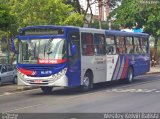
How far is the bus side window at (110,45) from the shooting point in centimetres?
Result: 2291

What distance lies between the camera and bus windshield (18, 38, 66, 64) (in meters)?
19.1

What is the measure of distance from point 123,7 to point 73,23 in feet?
52.7

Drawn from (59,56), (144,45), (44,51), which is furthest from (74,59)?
(144,45)

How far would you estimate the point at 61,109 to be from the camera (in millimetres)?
14453

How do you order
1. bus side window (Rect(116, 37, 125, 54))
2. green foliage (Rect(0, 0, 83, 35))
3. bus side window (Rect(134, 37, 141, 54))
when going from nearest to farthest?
bus side window (Rect(116, 37, 125, 54))
bus side window (Rect(134, 37, 141, 54))
green foliage (Rect(0, 0, 83, 35))

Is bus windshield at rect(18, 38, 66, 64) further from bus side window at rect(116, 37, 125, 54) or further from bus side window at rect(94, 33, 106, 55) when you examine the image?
bus side window at rect(116, 37, 125, 54)

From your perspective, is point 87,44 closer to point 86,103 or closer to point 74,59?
point 74,59

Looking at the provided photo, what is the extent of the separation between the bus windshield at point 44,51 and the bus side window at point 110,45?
4.32 meters

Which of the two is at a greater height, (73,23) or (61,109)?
(73,23)

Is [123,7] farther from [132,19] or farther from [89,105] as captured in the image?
[89,105]

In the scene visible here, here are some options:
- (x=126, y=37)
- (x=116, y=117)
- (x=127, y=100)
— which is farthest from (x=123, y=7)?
(x=116, y=117)


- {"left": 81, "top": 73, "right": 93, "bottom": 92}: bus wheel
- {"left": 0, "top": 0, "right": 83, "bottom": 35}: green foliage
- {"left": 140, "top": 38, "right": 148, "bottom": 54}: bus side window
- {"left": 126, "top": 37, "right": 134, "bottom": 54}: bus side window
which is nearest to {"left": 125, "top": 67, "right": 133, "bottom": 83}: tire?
{"left": 126, "top": 37, "right": 134, "bottom": 54}: bus side window

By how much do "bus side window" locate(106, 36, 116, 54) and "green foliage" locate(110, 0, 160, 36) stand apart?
20.4 m

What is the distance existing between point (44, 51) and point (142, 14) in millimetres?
27268
